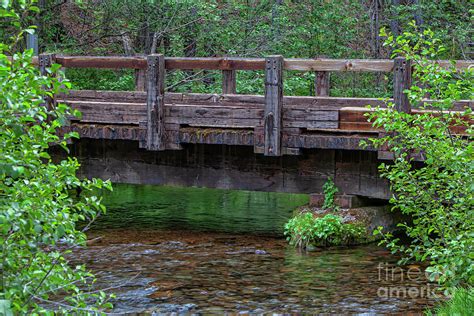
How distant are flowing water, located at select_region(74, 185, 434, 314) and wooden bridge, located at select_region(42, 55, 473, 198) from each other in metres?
1.14

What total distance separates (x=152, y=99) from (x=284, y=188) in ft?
9.07

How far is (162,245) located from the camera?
13.1 metres

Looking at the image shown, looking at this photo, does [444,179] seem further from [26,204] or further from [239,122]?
[239,122]

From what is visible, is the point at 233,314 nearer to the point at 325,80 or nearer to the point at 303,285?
the point at 303,285

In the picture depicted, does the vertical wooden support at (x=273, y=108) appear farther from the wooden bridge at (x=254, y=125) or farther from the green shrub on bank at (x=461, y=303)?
the green shrub on bank at (x=461, y=303)

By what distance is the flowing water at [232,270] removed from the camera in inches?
368

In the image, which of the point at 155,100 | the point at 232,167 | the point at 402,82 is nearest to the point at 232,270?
Result: the point at 232,167

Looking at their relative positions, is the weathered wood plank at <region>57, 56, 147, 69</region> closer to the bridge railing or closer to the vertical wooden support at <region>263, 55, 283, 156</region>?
the bridge railing

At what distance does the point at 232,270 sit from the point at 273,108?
2.73 metres

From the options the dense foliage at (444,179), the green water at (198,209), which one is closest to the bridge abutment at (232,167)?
the green water at (198,209)

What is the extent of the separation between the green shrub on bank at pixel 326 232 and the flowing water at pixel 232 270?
249mm

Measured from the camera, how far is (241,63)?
13039mm

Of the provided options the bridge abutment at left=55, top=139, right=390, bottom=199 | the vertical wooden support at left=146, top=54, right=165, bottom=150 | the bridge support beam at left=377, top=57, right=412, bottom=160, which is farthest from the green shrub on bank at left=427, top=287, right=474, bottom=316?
the vertical wooden support at left=146, top=54, right=165, bottom=150

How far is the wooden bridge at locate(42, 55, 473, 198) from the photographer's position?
12.3 metres
